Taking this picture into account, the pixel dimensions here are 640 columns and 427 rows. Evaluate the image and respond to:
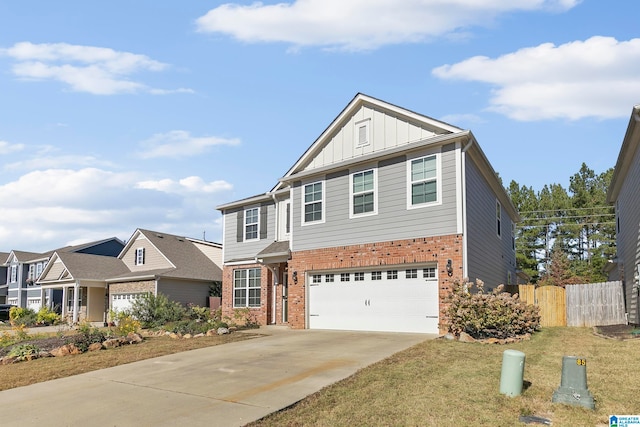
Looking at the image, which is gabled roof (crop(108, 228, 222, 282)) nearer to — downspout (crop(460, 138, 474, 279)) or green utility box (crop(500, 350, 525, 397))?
downspout (crop(460, 138, 474, 279))

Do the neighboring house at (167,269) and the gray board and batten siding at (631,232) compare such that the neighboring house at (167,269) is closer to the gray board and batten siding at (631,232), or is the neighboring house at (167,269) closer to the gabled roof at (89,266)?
the gabled roof at (89,266)

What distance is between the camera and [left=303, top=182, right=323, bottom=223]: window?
19453mm

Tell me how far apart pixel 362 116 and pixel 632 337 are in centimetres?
1095

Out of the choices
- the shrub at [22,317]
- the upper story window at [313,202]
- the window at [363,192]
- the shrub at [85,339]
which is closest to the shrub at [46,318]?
the shrub at [22,317]

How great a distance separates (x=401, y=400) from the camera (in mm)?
7723

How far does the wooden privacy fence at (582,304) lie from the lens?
1919cm

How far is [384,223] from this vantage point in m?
17.3

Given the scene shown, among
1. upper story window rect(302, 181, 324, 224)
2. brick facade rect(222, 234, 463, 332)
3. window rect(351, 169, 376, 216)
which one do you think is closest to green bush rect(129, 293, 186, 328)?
brick facade rect(222, 234, 463, 332)

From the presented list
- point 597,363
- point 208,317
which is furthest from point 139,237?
Result: point 597,363

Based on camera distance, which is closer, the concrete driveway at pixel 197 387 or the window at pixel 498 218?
the concrete driveway at pixel 197 387

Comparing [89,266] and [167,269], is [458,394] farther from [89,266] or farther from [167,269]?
[89,266]

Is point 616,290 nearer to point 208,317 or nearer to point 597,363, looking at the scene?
point 597,363

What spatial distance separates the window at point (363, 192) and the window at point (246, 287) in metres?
7.18

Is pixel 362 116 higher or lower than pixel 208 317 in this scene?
higher
